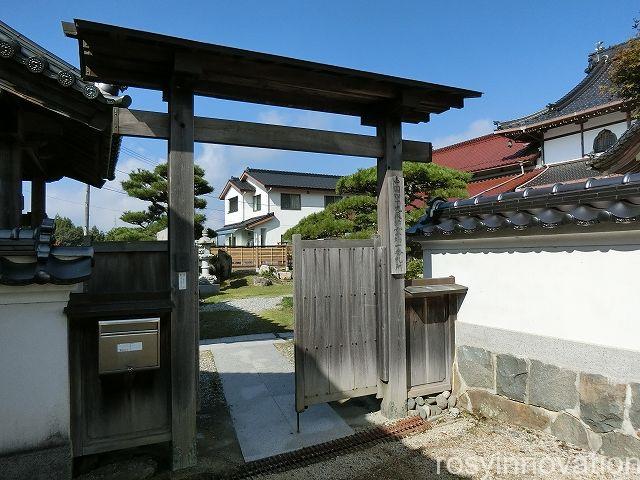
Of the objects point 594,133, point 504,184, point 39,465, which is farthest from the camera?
point 504,184

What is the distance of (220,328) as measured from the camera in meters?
11.0

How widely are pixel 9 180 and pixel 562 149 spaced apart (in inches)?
651

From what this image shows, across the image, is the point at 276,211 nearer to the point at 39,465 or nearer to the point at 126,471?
the point at 126,471

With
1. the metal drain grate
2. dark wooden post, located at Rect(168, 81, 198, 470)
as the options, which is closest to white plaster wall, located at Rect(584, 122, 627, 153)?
the metal drain grate

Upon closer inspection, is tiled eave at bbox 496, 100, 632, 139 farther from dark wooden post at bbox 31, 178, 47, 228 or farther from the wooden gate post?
dark wooden post at bbox 31, 178, 47, 228

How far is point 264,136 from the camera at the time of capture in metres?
4.26

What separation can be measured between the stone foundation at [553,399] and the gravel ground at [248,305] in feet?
31.4

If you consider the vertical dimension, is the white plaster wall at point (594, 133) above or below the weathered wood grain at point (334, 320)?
above

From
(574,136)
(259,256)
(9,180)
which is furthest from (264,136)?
(259,256)

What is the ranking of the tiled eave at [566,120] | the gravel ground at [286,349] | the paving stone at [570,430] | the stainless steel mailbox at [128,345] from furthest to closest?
the tiled eave at [566,120] < the gravel ground at [286,349] < the paving stone at [570,430] < the stainless steel mailbox at [128,345]

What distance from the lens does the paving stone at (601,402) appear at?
381cm

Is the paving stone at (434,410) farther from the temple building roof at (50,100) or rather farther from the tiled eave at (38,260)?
the temple building roof at (50,100)

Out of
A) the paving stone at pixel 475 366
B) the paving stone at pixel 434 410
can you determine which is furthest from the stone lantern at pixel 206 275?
the paving stone at pixel 475 366

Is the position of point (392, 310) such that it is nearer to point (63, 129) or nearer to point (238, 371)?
point (238, 371)
